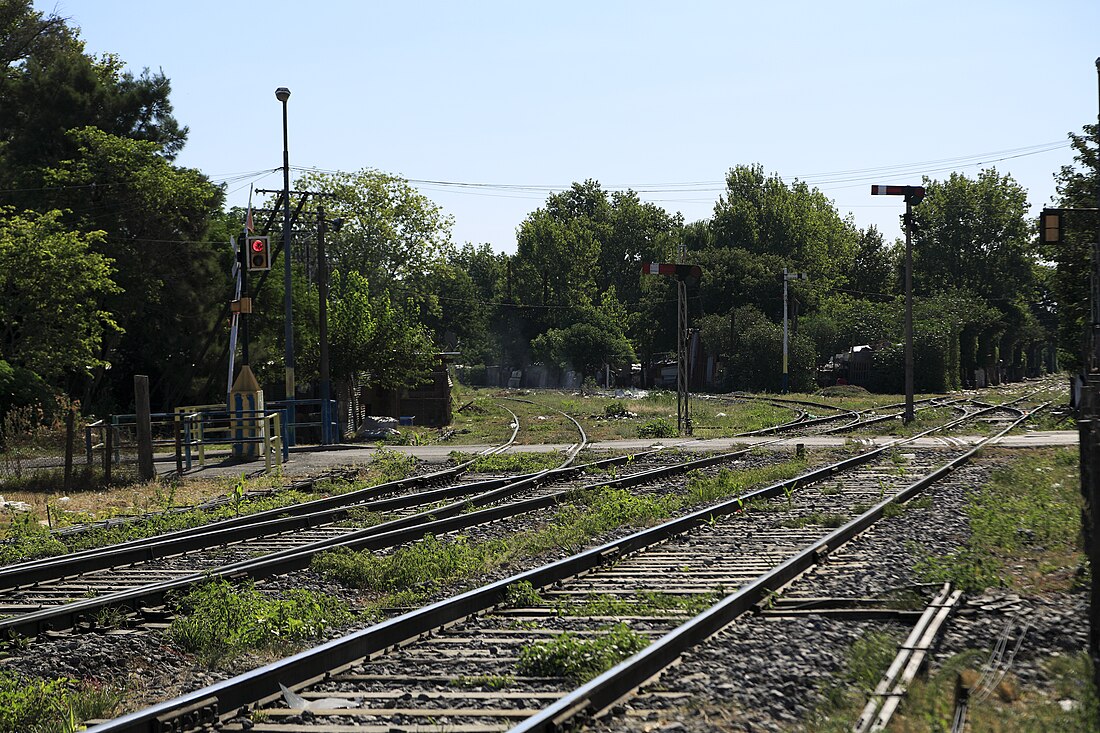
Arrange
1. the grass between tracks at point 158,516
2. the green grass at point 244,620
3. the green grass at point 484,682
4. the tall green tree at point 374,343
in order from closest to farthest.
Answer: the green grass at point 484,682 < the green grass at point 244,620 < the grass between tracks at point 158,516 < the tall green tree at point 374,343

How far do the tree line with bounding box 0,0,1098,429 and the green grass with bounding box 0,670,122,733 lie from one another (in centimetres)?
2445

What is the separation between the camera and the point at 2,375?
1091 inches

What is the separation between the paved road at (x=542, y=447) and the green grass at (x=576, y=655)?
→ 14.5 metres

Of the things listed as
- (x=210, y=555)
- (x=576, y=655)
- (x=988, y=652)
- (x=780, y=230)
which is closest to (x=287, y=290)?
(x=210, y=555)

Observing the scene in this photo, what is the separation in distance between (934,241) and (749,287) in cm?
3481

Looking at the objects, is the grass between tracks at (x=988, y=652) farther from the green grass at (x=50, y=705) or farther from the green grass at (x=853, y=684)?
the green grass at (x=50, y=705)

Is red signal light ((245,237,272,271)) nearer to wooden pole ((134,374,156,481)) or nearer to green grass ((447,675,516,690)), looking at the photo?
wooden pole ((134,374,156,481))

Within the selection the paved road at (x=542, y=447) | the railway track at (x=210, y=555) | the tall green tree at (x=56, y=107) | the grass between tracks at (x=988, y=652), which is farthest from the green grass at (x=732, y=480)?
the tall green tree at (x=56, y=107)

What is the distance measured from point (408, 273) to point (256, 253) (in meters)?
45.3

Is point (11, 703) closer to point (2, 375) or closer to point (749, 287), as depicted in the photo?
point (2, 375)

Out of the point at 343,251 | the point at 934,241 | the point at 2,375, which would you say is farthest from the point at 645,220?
the point at 2,375

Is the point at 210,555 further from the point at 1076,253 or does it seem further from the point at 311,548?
the point at 1076,253

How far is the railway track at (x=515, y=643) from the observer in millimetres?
5430

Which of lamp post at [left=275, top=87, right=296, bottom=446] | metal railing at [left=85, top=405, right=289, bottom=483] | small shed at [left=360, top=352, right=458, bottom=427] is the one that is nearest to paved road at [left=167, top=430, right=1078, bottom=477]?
metal railing at [left=85, top=405, right=289, bottom=483]
